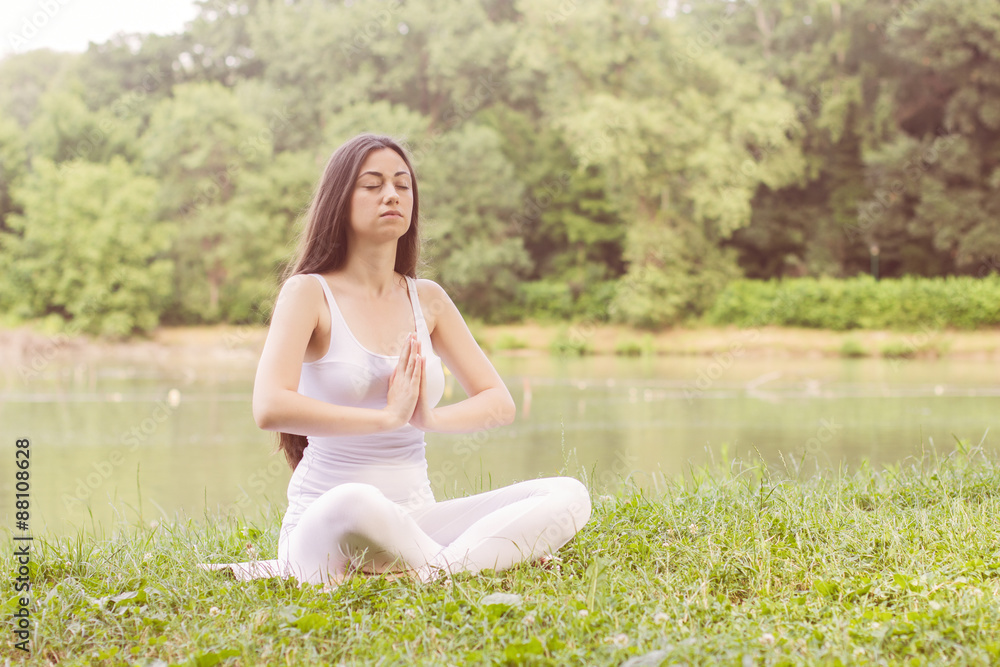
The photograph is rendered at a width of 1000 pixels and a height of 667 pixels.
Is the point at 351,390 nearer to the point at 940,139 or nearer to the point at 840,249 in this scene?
the point at 940,139

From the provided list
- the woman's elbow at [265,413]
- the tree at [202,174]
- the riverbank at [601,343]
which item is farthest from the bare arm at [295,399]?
the tree at [202,174]

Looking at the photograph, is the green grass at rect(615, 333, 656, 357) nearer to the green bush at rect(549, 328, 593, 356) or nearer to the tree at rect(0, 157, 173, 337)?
the green bush at rect(549, 328, 593, 356)

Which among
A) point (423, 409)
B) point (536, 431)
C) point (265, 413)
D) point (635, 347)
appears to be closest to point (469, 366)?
point (423, 409)

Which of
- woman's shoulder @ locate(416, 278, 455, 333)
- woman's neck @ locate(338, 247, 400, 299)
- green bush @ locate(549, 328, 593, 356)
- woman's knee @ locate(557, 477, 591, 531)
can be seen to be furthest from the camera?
green bush @ locate(549, 328, 593, 356)

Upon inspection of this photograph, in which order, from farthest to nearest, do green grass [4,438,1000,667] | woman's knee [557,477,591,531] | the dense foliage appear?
the dense foliage, woman's knee [557,477,591,531], green grass [4,438,1000,667]

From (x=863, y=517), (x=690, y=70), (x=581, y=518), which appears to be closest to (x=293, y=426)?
(x=581, y=518)

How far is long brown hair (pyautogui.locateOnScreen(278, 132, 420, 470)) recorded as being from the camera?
3119mm

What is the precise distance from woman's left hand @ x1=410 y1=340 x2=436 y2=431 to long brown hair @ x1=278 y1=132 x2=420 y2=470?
1.56 feet

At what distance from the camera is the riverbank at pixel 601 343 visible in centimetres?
2564

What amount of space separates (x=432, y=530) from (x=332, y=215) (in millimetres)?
1057

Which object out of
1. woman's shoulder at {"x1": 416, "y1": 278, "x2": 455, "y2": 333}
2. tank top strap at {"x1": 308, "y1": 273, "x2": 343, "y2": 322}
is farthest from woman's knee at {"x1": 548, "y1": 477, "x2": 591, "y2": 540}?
tank top strap at {"x1": 308, "y1": 273, "x2": 343, "y2": 322}

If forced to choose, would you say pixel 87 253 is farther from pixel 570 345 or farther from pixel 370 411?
pixel 370 411

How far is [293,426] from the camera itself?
2.84 m

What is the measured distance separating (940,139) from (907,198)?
2.17 metres
